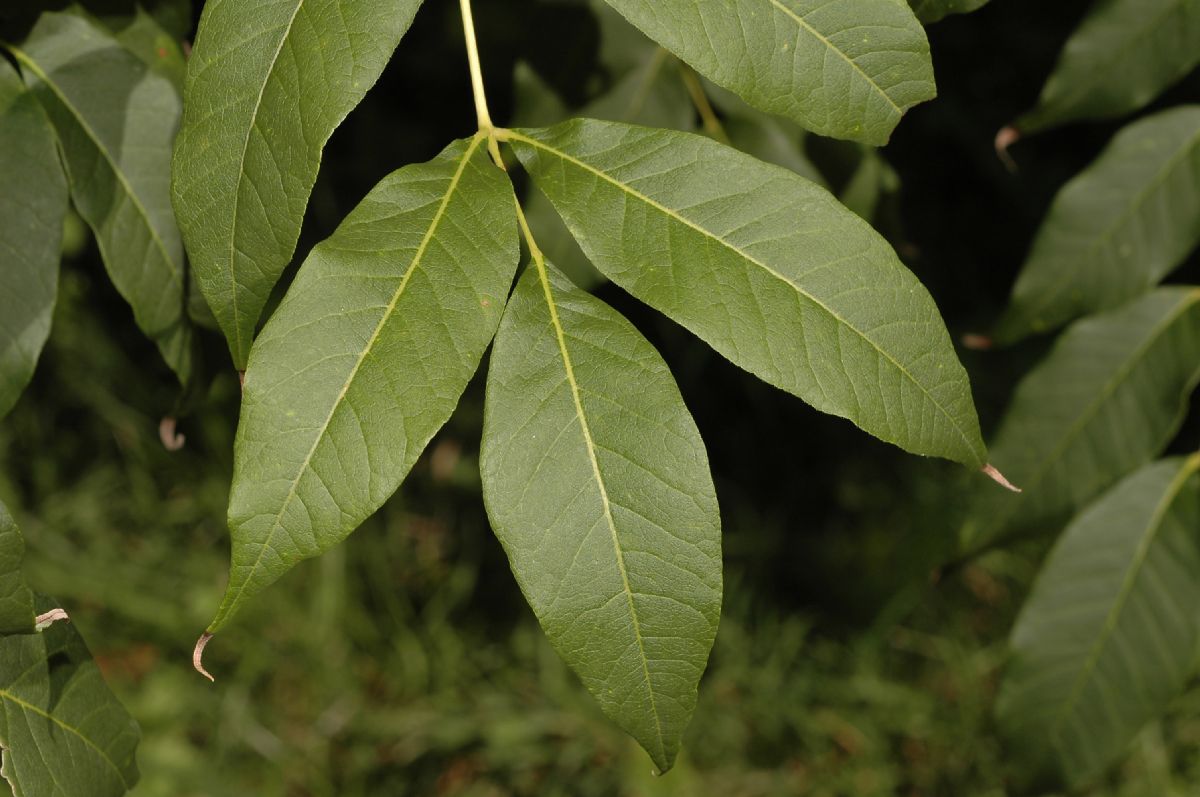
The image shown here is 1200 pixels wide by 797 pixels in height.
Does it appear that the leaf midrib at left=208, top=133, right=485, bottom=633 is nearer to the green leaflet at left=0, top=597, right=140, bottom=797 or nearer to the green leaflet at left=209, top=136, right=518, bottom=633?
the green leaflet at left=209, top=136, right=518, bottom=633

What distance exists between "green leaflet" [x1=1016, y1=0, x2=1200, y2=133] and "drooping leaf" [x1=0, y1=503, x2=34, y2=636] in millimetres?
1047

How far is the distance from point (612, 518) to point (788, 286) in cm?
21

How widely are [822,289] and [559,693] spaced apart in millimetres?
1725

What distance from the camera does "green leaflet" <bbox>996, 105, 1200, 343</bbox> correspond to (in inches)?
50.2

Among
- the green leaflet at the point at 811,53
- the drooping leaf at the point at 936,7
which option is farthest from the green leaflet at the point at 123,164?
the drooping leaf at the point at 936,7

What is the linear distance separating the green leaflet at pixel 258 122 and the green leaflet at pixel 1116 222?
79cm

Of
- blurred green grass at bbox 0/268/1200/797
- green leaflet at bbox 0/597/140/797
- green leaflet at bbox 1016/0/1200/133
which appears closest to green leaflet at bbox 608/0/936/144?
green leaflet at bbox 1016/0/1200/133

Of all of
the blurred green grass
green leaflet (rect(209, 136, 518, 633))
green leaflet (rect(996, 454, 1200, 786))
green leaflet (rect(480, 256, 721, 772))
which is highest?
green leaflet (rect(209, 136, 518, 633))

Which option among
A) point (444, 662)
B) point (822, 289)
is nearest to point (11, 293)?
point (822, 289)

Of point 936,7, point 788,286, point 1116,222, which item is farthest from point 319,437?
point 1116,222

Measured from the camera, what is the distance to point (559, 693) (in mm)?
2385

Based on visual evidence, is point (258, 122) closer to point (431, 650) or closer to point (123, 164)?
point (123, 164)

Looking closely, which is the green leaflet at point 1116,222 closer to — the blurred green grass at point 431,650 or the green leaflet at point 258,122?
the green leaflet at point 258,122

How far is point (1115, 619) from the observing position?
4.38 feet
